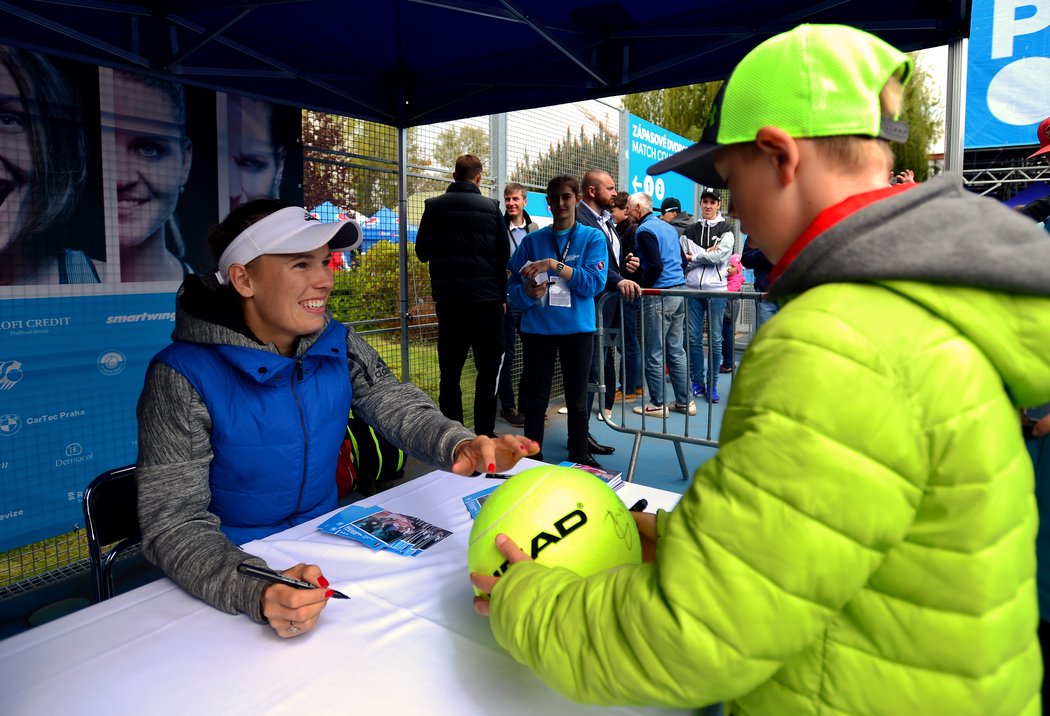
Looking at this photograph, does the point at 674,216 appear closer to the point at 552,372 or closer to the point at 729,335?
the point at 729,335

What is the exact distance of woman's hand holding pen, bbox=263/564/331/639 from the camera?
1.20 meters

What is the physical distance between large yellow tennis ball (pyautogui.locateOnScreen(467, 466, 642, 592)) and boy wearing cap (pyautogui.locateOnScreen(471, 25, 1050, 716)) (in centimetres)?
25

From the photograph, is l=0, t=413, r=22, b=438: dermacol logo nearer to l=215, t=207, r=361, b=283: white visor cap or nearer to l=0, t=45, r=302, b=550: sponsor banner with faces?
l=0, t=45, r=302, b=550: sponsor banner with faces

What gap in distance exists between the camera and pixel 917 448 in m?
0.74

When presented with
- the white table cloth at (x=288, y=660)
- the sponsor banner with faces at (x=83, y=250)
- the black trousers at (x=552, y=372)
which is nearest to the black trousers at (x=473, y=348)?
the black trousers at (x=552, y=372)

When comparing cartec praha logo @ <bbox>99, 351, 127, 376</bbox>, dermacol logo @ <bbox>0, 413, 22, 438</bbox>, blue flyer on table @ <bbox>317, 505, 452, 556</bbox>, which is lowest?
dermacol logo @ <bbox>0, 413, 22, 438</bbox>

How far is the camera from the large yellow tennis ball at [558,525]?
3.69 ft

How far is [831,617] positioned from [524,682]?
0.53 metres

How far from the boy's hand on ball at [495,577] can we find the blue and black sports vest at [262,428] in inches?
35.3

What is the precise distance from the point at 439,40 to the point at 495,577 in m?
3.54

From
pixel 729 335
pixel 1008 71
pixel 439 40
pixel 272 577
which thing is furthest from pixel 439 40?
pixel 1008 71

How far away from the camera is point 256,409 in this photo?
5.90 feet

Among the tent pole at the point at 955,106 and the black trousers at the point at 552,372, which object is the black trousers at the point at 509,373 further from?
the tent pole at the point at 955,106

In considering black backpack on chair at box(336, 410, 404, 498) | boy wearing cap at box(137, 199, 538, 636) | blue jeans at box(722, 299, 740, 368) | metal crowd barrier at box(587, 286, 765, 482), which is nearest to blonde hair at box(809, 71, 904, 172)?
boy wearing cap at box(137, 199, 538, 636)
